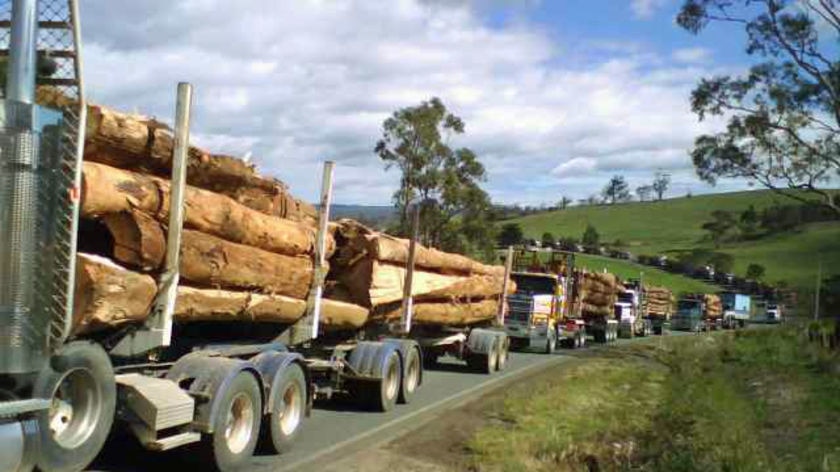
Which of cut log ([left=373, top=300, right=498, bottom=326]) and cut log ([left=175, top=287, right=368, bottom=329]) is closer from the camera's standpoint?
cut log ([left=175, top=287, right=368, bottom=329])

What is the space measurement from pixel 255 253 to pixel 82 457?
338 cm

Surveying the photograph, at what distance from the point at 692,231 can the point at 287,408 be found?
459ft

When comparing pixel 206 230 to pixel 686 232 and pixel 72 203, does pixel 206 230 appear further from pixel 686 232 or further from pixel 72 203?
pixel 686 232

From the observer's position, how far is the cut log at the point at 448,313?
1515 centimetres

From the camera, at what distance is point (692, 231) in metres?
143

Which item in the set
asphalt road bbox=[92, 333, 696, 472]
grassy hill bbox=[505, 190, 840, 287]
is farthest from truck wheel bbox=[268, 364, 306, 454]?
grassy hill bbox=[505, 190, 840, 287]

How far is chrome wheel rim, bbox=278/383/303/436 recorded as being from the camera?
987cm

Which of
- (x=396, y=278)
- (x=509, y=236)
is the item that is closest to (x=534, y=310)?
(x=396, y=278)

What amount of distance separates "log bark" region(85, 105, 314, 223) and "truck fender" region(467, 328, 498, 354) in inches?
446

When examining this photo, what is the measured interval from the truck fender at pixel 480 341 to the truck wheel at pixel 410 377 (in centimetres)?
554

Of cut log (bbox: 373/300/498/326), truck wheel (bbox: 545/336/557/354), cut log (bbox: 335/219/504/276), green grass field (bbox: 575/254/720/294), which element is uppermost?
green grass field (bbox: 575/254/720/294)

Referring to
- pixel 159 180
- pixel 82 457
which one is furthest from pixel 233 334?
pixel 82 457

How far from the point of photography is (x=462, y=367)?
22.4m

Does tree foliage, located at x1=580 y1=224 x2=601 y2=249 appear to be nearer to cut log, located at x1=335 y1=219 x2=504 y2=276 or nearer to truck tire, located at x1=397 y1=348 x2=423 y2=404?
truck tire, located at x1=397 y1=348 x2=423 y2=404
